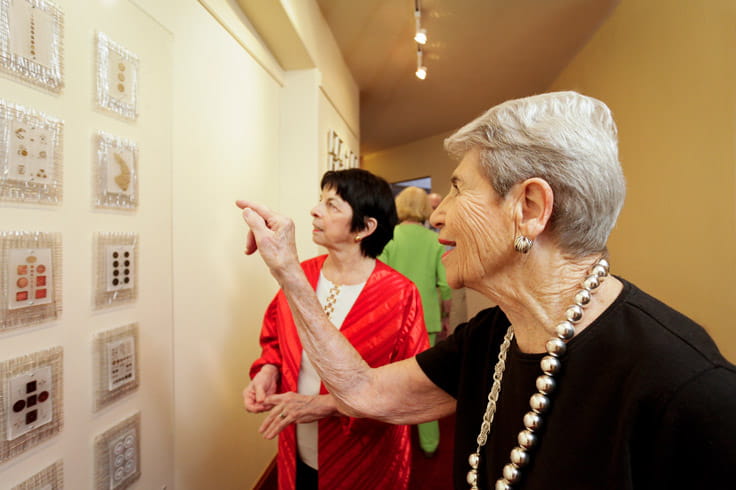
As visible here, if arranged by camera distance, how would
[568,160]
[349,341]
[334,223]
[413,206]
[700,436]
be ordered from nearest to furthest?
[700,436] < [568,160] < [349,341] < [334,223] < [413,206]

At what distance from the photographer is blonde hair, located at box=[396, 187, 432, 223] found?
3068 millimetres

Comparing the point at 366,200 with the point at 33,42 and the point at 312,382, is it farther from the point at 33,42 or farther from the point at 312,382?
the point at 33,42

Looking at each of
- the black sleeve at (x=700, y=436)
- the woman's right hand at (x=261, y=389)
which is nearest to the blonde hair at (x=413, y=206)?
the woman's right hand at (x=261, y=389)

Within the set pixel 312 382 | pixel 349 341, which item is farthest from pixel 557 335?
pixel 312 382

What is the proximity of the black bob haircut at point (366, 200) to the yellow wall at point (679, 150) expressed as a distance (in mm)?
1753

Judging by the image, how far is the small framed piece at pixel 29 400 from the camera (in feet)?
2.68

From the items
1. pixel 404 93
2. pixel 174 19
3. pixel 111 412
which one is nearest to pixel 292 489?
pixel 111 412

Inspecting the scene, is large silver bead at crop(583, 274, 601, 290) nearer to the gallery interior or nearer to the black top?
the black top

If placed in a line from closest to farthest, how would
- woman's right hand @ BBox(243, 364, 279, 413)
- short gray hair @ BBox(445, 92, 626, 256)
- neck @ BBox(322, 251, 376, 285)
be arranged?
short gray hair @ BBox(445, 92, 626, 256)
woman's right hand @ BBox(243, 364, 279, 413)
neck @ BBox(322, 251, 376, 285)

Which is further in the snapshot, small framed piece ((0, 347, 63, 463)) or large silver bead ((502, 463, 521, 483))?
small framed piece ((0, 347, 63, 463))

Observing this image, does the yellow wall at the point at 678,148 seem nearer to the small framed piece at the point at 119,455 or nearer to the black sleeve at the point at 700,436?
the black sleeve at the point at 700,436

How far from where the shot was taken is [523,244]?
0.67 metres

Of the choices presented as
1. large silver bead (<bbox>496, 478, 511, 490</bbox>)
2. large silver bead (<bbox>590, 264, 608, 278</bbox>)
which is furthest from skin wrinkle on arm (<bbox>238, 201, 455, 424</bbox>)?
large silver bead (<bbox>590, 264, 608, 278</bbox>)

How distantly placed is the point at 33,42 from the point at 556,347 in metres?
1.28
